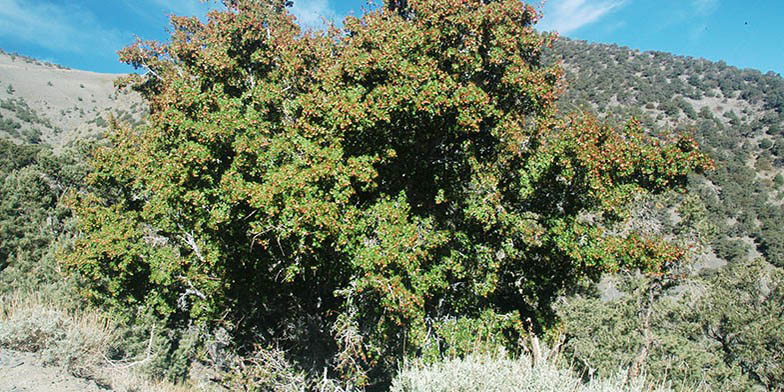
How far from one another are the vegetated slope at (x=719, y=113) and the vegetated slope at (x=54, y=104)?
77001 mm

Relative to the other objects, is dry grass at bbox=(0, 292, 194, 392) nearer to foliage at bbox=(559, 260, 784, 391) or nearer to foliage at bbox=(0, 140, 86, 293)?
foliage at bbox=(559, 260, 784, 391)

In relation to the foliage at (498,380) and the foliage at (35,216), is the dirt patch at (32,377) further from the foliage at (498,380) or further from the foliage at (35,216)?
the foliage at (35,216)

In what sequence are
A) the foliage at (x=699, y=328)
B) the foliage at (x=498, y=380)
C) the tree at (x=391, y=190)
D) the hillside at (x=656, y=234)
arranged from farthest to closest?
the foliage at (x=699, y=328), the hillside at (x=656, y=234), the tree at (x=391, y=190), the foliage at (x=498, y=380)

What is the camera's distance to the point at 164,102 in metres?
12.0

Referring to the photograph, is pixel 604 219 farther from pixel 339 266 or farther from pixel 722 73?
pixel 722 73

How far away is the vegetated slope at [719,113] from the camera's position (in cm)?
5084

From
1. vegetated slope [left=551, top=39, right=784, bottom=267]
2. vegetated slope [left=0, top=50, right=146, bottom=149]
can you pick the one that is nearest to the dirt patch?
vegetated slope [left=551, top=39, right=784, bottom=267]

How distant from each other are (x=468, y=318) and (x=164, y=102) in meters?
9.67

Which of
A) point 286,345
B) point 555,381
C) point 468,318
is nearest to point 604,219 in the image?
point 468,318

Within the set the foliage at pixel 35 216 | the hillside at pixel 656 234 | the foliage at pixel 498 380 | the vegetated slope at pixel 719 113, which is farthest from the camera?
the vegetated slope at pixel 719 113

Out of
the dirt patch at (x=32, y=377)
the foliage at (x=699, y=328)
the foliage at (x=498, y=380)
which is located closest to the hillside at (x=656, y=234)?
the foliage at (x=699, y=328)

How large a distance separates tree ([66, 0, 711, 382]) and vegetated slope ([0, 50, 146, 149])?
64.4 metres

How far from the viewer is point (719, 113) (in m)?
70.2

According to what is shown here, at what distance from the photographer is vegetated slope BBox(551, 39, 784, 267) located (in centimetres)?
5084
